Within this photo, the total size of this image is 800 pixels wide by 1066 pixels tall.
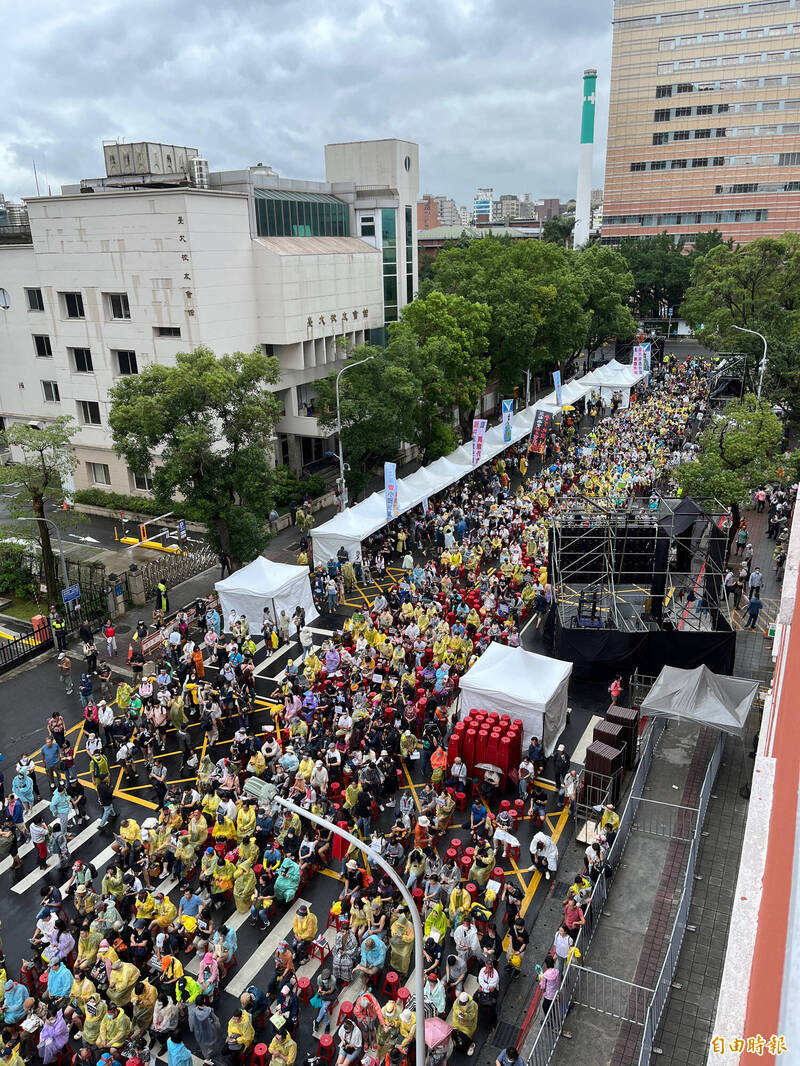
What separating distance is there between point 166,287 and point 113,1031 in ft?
101

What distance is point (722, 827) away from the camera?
1575cm

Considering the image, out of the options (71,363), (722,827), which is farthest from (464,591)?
(71,363)

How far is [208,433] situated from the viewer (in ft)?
82.2

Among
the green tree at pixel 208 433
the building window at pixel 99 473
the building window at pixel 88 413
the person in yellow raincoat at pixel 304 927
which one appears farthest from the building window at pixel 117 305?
the person in yellow raincoat at pixel 304 927

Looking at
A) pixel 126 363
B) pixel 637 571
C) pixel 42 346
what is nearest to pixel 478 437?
pixel 637 571

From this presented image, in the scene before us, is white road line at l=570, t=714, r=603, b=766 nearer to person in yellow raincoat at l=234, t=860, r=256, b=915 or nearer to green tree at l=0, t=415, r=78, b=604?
person in yellow raincoat at l=234, t=860, r=256, b=915

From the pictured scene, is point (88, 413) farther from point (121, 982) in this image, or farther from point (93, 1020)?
point (93, 1020)

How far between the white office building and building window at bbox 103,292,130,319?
7 cm

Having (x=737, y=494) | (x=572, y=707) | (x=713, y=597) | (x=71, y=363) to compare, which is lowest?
(x=572, y=707)

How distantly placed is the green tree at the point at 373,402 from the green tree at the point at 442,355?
105 centimetres

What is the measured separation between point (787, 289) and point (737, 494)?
2772 centimetres

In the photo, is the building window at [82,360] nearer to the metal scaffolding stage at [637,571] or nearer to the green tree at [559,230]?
the metal scaffolding stage at [637,571]

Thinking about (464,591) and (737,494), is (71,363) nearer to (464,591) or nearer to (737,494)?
(464,591)

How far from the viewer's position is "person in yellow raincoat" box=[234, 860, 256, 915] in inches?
558
